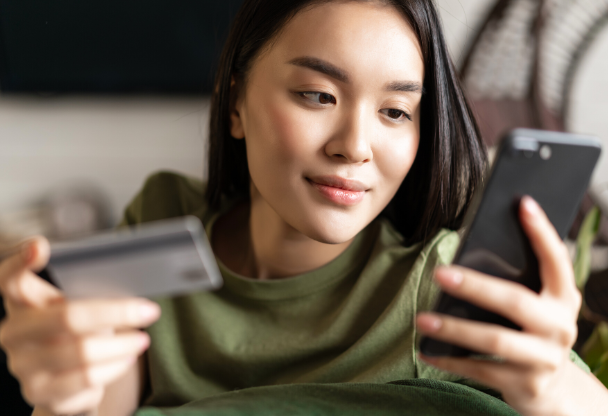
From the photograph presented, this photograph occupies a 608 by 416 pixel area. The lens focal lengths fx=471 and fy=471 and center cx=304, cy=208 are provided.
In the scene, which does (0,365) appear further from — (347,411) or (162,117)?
(162,117)

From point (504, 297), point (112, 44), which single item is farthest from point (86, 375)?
point (112, 44)

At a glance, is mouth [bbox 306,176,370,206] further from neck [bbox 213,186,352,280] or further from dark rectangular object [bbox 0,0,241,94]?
dark rectangular object [bbox 0,0,241,94]

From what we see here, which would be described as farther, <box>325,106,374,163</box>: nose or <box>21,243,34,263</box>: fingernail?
<box>325,106,374,163</box>: nose

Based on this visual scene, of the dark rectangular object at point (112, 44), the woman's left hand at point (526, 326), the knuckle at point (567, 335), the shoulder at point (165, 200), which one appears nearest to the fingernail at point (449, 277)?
the woman's left hand at point (526, 326)

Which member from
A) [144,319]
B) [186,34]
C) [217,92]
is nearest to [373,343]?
[144,319]

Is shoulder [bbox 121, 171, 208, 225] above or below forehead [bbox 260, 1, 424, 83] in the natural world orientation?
below

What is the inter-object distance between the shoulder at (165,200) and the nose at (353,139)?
41 centimetres

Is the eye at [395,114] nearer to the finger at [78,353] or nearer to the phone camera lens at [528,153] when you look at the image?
the phone camera lens at [528,153]

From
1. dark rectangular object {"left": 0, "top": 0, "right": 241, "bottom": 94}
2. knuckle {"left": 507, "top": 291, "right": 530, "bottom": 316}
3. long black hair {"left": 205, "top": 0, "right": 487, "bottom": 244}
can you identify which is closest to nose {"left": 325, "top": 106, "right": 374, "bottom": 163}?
long black hair {"left": 205, "top": 0, "right": 487, "bottom": 244}

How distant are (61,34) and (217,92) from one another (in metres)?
1.17

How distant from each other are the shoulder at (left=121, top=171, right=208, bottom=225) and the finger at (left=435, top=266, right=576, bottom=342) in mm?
612

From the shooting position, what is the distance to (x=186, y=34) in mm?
1614

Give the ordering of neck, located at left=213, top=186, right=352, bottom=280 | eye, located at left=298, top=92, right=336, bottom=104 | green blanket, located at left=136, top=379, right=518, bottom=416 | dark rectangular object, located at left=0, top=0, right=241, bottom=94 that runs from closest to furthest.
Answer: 1. green blanket, located at left=136, top=379, right=518, bottom=416
2. eye, located at left=298, top=92, right=336, bottom=104
3. neck, located at left=213, top=186, right=352, bottom=280
4. dark rectangular object, located at left=0, top=0, right=241, bottom=94

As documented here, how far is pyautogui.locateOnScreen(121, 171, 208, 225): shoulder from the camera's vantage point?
914mm
